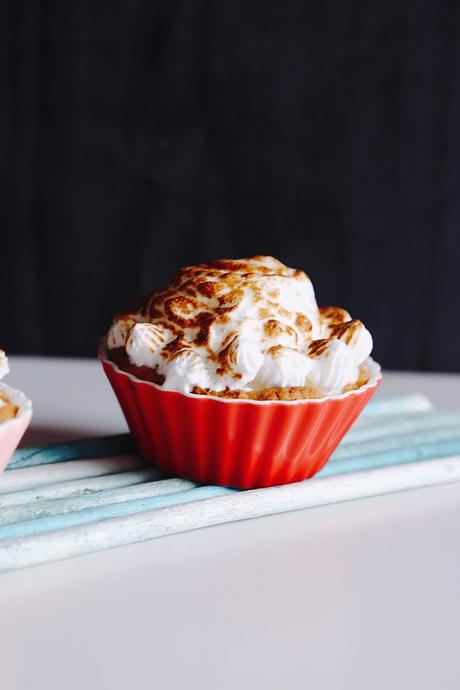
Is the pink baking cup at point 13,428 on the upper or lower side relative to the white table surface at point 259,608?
upper

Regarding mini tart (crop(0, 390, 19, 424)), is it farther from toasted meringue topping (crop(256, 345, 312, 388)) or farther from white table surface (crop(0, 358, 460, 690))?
toasted meringue topping (crop(256, 345, 312, 388))

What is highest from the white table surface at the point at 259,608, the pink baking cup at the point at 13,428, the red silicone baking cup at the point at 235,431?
the pink baking cup at the point at 13,428

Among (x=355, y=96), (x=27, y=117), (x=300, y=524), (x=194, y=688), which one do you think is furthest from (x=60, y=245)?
(x=194, y=688)

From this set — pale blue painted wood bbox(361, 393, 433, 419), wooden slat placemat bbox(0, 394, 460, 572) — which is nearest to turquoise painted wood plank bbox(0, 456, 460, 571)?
wooden slat placemat bbox(0, 394, 460, 572)

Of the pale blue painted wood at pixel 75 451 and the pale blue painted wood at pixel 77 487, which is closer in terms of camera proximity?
the pale blue painted wood at pixel 77 487

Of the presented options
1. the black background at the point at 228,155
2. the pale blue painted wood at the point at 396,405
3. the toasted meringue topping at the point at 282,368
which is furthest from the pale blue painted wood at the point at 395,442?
the black background at the point at 228,155

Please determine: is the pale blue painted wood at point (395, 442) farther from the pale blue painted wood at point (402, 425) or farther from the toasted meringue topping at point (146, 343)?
the toasted meringue topping at point (146, 343)

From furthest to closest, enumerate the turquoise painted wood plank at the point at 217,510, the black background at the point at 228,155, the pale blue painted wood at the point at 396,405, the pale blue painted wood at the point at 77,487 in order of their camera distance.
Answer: the black background at the point at 228,155
the pale blue painted wood at the point at 396,405
the pale blue painted wood at the point at 77,487
the turquoise painted wood plank at the point at 217,510
